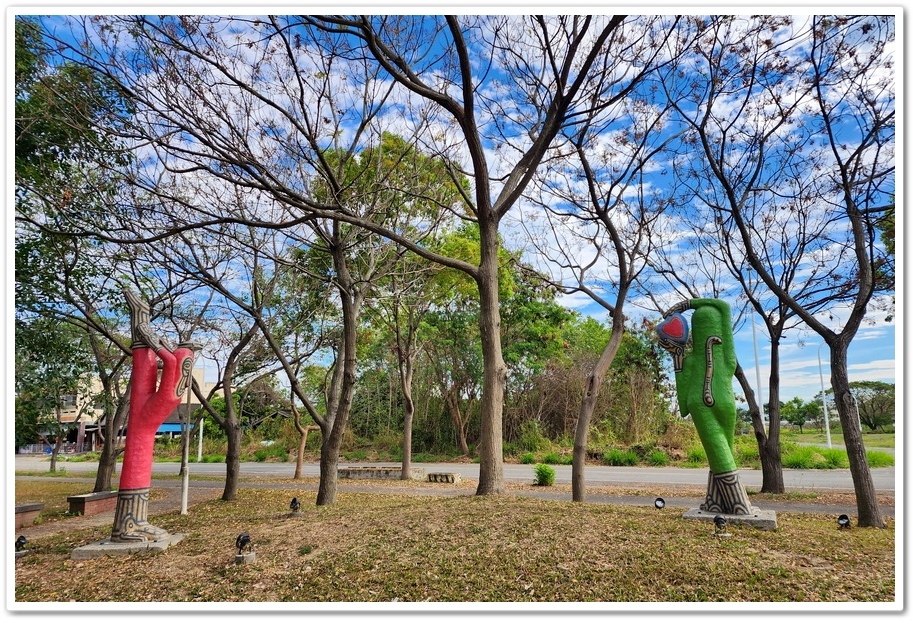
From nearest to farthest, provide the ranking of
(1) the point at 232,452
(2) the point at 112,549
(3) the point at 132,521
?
1. (2) the point at 112,549
2. (3) the point at 132,521
3. (1) the point at 232,452

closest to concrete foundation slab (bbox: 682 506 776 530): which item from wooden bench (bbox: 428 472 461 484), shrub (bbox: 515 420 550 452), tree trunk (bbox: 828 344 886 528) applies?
tree trunk (bbox: 828 344 886 528)

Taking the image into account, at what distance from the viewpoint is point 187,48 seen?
6.29 metres

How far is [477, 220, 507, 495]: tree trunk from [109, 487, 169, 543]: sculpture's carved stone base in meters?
3.93

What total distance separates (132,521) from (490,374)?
4475 millimetres

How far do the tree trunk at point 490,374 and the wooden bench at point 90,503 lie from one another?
7149 millimetres

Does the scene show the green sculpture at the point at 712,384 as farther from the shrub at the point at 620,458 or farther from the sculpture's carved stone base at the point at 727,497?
the shrub at the point at 620,458

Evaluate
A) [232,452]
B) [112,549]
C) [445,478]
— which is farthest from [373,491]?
[112,549]

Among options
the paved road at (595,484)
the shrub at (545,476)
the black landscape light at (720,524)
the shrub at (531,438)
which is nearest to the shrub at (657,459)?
the paved road at (595,484)

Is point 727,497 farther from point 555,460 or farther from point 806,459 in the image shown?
point 555,460

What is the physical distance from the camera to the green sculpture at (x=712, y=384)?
5.78m

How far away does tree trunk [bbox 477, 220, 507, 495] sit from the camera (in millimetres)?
7527

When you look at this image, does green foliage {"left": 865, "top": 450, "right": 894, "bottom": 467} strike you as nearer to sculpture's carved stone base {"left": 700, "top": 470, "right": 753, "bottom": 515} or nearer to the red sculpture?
sculpture's carved stone base {"left": 700, "top": 470, "right": 753, "bottom": 515}

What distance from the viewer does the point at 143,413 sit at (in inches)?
217

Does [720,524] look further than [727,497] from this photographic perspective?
No
